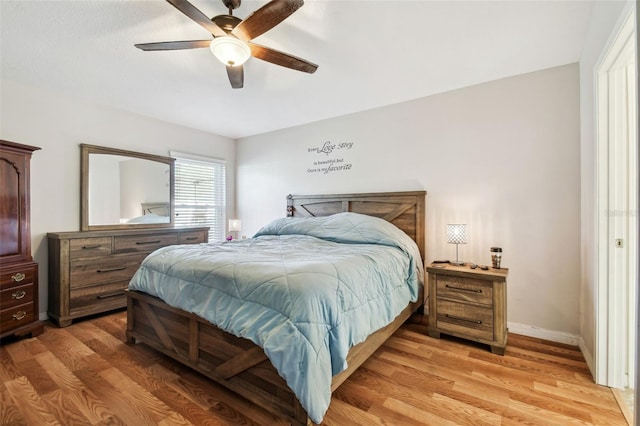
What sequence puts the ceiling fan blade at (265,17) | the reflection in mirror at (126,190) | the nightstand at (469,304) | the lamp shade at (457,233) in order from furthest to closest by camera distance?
the reflection in mirror at (126,190), the lamp shade at (457,233), the nightstand at (469,304), the ceiling fan blade at (265,17)

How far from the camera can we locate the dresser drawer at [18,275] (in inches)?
94.6

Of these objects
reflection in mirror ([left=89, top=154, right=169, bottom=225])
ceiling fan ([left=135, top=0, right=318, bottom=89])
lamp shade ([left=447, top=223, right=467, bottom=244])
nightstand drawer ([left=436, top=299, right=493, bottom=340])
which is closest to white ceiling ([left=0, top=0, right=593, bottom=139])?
ceiling fan ([left=135, top=0, right=318, bottom=89])

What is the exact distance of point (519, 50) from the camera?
2254mm

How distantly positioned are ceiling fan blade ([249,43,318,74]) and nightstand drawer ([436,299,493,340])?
7.34 feet

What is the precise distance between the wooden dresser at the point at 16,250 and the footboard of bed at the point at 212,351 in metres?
1.01

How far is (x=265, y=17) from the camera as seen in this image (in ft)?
5.15

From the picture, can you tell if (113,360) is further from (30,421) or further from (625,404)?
(625,404)

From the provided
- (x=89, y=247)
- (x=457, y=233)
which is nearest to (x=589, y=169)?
(x=457, y=233)

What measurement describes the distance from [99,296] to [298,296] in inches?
111

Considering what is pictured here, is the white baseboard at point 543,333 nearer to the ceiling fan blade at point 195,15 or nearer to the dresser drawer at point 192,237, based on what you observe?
the ceiling fan blade at point 195,15

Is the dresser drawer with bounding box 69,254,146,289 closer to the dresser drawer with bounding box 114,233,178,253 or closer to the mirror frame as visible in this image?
the dresser drawer with bounding box 114,233,178,253

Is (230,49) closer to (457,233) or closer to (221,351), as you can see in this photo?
(221,351)

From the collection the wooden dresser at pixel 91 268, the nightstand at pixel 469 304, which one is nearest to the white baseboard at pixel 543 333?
Result: the nightstand at pixel 469 304

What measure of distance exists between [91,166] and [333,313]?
348 cm
